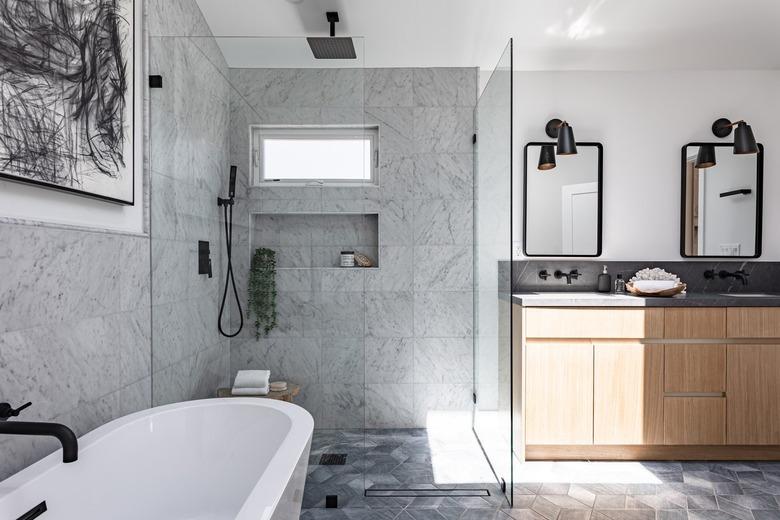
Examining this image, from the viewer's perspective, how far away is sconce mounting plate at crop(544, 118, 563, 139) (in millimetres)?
3402

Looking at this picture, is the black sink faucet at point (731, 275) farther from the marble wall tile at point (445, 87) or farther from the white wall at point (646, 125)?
the marble wall tile at point (445, 87)

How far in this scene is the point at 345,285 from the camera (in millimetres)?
2252

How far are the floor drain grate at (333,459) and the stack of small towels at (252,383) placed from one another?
0.43 m

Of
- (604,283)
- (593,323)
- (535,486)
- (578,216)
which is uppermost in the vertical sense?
(578,216)

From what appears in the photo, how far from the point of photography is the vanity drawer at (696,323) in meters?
2.77

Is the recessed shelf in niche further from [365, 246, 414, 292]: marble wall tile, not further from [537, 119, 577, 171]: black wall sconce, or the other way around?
[537, 119, 577, 171]: black wall sconce

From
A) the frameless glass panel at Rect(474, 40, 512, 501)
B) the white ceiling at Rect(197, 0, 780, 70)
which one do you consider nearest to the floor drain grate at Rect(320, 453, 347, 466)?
the frameless glass panel at Rect(474, 40, 512, 501)

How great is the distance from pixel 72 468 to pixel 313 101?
1.70m

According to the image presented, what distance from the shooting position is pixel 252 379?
2.19 metres

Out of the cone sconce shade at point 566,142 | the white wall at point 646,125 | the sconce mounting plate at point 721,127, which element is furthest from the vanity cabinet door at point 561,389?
the sconce mounting plate at point 721,127

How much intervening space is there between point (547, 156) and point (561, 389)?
5.32 feet

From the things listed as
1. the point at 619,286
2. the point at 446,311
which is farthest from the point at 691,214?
the point at 446,311

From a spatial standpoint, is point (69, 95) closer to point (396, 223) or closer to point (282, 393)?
point (282, 393)

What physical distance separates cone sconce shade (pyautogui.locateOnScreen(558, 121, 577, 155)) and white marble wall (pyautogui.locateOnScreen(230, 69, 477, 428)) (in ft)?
2.00
